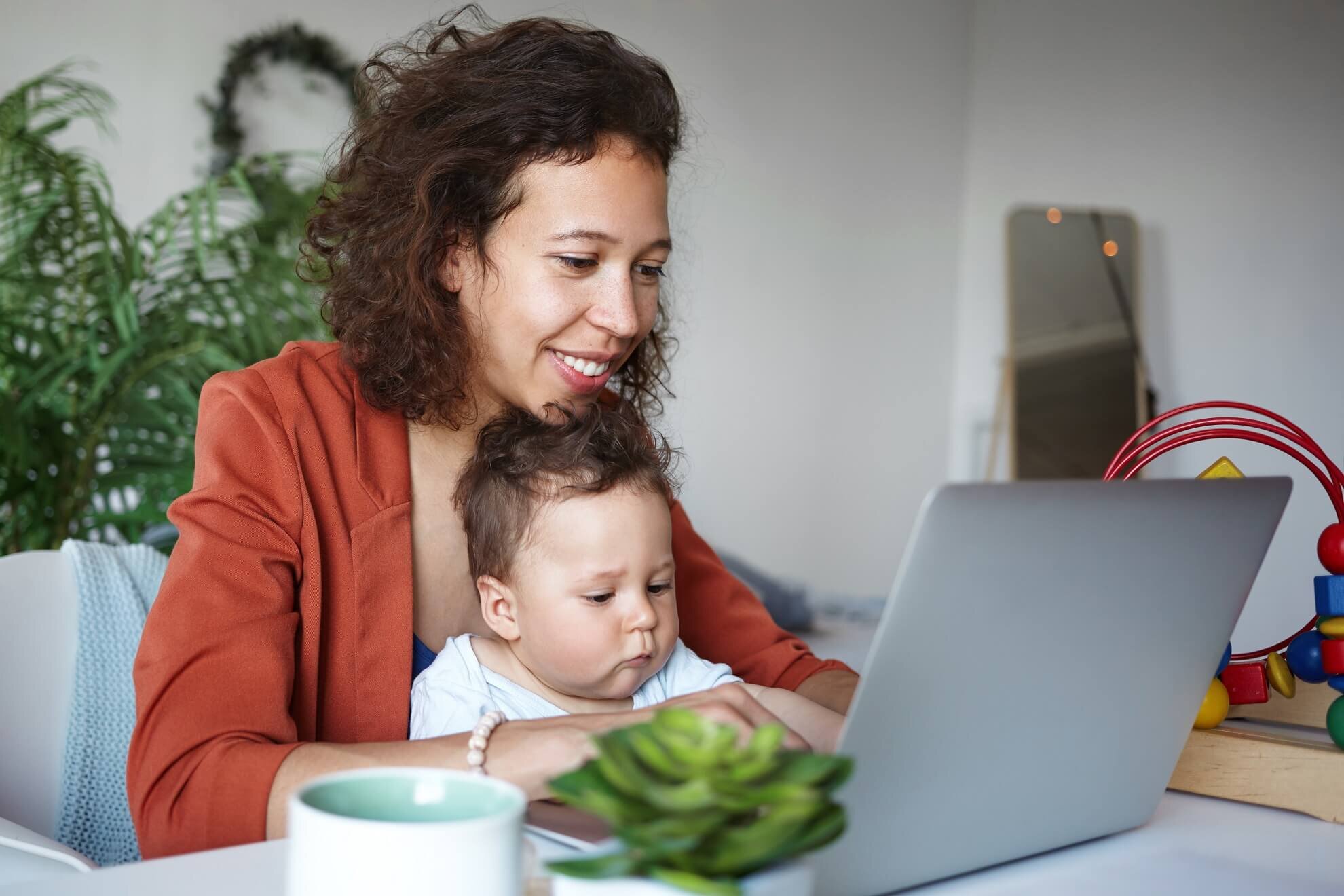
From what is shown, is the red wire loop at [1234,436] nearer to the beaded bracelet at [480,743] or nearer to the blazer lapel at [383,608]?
the beaded bracelet at [480,743]

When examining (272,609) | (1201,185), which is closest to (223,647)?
(272,609)

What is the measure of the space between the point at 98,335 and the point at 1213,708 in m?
2.13

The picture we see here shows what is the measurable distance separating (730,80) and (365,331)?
3.61 m

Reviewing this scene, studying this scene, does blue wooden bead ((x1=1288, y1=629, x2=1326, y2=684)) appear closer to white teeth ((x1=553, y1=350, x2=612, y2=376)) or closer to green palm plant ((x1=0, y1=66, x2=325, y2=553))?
white teeth ((x1=553, y1=350, x2=612, y2=376))

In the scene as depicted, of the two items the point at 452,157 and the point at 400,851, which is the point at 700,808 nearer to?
the point at 400,851

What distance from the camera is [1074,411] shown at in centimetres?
482

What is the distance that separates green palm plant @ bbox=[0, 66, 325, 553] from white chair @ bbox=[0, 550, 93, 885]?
3.47 feet

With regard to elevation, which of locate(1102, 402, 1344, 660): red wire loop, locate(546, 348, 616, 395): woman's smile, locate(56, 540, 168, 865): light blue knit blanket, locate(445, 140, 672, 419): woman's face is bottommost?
locate(56, 540, 168, 865): light blue knit blanket

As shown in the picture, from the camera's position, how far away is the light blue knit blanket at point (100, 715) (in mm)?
1219

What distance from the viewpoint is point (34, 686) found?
1.20 m

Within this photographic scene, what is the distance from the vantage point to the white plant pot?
1.45ft

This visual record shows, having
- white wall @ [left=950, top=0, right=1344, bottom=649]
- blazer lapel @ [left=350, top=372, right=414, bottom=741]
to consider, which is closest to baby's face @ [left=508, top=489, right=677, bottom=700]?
blazer lapel @ [left=350, top=372, right=414, bottom=741]

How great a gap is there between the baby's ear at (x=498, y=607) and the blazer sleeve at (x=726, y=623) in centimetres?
28

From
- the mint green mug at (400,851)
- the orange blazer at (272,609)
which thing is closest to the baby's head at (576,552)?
the orange blazer at (272,609)
